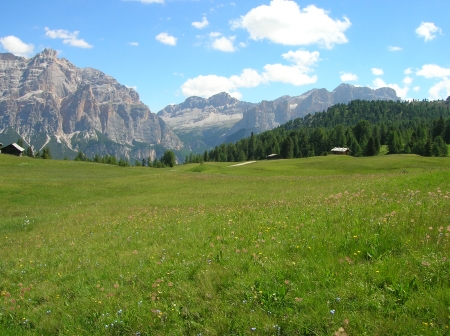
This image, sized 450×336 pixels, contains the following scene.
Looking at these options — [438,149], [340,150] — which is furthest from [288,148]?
[438,149]

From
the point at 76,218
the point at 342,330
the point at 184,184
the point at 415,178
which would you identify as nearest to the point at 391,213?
the point at 342,330

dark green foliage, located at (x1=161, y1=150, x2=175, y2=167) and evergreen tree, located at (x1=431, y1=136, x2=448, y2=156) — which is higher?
evergreen tree, located at (x1=431, y1=136, x2=448, y2=156)

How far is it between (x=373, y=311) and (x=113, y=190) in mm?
43348

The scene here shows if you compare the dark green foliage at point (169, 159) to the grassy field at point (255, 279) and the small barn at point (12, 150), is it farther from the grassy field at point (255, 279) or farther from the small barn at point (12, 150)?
the grassy field at point (255, 279)

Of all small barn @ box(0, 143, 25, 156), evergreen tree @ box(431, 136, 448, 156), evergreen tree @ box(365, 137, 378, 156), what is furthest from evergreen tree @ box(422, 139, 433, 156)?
small barn @ box(0, 143, 25, 156)

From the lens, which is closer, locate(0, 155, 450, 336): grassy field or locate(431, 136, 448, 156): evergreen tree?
locate(0, 155, 450, 336): grassy field

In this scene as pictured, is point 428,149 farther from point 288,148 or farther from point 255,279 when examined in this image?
point 255,279

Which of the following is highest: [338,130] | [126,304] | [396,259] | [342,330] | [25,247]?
[338,130]

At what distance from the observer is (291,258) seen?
7.95m

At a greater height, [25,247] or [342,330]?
[342,330]

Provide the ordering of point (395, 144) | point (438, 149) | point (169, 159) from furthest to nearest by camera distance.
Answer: point (169, 159), point (395, 144), point (438, 149)

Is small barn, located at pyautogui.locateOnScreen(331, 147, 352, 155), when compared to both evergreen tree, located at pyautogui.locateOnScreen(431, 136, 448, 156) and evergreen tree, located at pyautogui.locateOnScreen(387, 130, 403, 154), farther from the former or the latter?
evergreen tree, located at pyautogui.locateOnScreen(431, 136, 448, 156)

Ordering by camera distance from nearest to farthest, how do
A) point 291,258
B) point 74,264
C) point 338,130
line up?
1. point 291,258
2. point 74,264
3. point 338,130

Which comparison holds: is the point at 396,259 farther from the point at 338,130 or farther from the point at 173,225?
the point at 338,130
